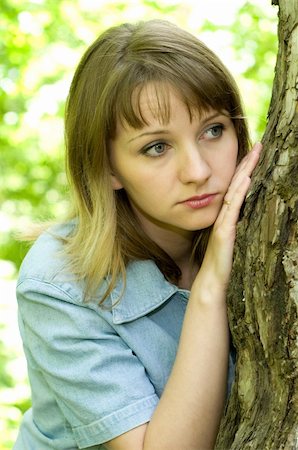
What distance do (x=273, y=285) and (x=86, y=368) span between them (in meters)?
0.64

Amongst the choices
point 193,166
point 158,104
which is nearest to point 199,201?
point 193,166

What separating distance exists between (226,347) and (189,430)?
23 cm

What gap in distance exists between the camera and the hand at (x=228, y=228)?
207cm

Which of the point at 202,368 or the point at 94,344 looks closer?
the point at 202,368

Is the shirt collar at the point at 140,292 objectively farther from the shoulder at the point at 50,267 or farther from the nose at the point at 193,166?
the nose at the point at 193,166

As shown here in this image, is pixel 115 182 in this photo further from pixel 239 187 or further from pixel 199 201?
pixel 239 187

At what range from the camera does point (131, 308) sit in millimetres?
2348

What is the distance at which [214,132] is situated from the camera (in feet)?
7.45

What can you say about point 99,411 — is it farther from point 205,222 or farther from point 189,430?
point 205,222

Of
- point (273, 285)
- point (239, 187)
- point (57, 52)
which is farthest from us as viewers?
point (57, 52)

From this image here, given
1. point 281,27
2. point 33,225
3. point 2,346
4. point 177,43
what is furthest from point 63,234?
point 2,346

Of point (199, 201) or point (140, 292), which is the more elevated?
point (199, 201)

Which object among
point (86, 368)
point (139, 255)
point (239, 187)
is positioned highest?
point (239, 187)

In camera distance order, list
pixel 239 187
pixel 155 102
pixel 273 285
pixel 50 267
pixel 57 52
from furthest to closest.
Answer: pixel 57 52 → pixel 50 267 → pixel 155 102 → pixel 239 187 → pixel 273 285
